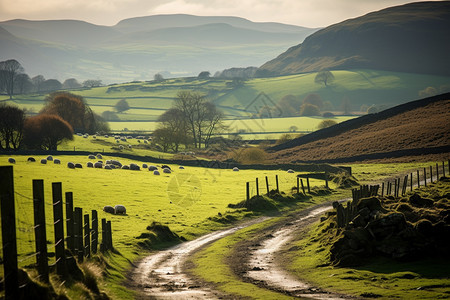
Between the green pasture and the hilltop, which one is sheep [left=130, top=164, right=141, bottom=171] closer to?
the green pasture

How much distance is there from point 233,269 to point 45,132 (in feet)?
300

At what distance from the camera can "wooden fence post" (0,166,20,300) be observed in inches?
527

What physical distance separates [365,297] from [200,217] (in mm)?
29758

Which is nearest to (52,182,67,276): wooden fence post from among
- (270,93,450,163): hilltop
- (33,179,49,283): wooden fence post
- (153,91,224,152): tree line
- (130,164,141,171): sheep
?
(33,179,49,283): wooden fence post

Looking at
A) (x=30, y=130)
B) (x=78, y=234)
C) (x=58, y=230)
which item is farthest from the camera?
(x=30, y=130)

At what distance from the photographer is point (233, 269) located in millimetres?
29766

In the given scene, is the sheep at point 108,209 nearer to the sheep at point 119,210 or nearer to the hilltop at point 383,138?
the sheep at point 119,210

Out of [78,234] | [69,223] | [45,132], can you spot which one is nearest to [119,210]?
[78,234]

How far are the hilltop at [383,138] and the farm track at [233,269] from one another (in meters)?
71.7

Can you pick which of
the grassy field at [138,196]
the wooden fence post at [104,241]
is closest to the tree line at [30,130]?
the grassy field at [138,196]

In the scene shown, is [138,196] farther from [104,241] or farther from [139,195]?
[104,241]

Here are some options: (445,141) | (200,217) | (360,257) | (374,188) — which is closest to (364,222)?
(360,257)

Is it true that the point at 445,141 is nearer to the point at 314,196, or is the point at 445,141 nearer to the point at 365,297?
the point at 314,196

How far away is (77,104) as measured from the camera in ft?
486
